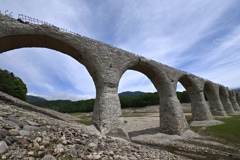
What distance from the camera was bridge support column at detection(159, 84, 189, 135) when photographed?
14414 millimetres

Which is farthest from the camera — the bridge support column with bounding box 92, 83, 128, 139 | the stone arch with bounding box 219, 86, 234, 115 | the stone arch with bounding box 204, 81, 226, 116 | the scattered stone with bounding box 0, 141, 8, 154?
the stone arch with bounding box 219, 86, 234, 115

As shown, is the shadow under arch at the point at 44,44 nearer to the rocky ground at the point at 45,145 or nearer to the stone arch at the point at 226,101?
the rocky ground at the point at 45,145

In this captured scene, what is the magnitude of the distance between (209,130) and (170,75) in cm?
617

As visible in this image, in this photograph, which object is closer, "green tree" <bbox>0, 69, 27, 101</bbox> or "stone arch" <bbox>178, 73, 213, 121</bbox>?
"stone arch" <bbox>178, 73, 213, 121</bbox>

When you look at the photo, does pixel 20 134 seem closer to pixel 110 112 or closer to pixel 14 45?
pixel 110 112

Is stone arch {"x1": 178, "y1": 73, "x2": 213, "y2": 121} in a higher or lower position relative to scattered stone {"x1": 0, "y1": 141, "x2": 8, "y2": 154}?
higher

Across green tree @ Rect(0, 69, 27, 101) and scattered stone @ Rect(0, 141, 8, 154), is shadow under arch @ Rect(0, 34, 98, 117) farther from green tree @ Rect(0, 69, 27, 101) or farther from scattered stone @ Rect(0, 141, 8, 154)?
green tree @ Rect(0, 69, 27, 101)

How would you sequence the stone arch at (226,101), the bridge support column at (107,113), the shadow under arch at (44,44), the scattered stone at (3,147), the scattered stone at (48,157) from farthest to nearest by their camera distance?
the stone arch at (226,101)
the bridge support column at (107,113)
the shadow under arch at (44,44)
the scattered stone at (48,157)
the scattered stone at (3,147)

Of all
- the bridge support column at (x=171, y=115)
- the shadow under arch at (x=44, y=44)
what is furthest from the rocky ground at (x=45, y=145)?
the bridge support column at (x=171, y=115)

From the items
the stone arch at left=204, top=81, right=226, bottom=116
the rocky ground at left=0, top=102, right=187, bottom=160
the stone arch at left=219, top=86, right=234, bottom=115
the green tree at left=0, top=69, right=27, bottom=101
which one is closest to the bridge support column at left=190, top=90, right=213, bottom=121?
the stone arch at left=204, top=81, right=226, bottom=116

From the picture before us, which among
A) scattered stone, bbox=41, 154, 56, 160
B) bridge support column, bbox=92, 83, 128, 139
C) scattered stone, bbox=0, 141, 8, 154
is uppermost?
bridge support column, bbox=92, 83, 128, 139

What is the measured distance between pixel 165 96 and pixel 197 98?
284 inches

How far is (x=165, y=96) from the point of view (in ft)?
51.2

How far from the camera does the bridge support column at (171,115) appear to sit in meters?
14.4
